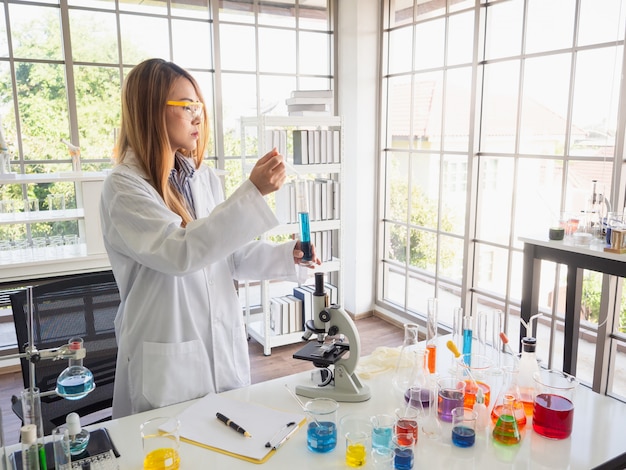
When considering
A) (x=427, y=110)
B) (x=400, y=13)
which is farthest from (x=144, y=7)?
(x=427, y=110)

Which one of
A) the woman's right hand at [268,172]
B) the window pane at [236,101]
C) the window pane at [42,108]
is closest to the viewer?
the woman's right hand at [268,172]

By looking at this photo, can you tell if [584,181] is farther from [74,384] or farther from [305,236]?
[74,384]

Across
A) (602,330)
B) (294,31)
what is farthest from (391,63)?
(602,330)

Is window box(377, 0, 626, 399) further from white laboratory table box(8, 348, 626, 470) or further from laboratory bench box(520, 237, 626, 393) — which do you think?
white laboratory table box(8, 348, 626, 470)

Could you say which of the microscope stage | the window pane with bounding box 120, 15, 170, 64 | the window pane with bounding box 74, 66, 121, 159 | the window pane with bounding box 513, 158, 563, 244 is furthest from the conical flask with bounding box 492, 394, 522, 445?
the window pane with bounding box 120, 15, 170, 64

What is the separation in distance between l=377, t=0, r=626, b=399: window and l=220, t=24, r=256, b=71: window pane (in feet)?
3.41

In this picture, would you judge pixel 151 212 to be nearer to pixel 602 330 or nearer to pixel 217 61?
pixel 602 330

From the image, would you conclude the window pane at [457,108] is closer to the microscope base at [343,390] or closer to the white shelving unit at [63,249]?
the white shelving unit at [63,249]

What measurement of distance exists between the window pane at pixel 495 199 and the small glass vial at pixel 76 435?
8.85 feet

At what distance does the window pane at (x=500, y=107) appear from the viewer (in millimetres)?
3104

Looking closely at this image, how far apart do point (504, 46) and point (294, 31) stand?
1.70m

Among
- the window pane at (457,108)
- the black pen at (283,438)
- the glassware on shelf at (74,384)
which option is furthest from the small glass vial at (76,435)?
the window pane at (457,108)

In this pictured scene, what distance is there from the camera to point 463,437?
3.88ft

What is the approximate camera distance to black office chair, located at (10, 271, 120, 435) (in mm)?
1670
